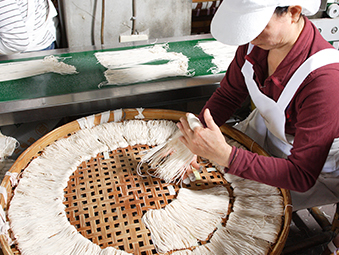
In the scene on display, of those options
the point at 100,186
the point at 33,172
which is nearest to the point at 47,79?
the point at 33,172

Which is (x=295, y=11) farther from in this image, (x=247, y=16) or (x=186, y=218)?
(x=186, y=218)

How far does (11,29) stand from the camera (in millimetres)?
1886

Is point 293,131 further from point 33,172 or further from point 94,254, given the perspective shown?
point 33,172

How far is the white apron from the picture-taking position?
1014 millimetres

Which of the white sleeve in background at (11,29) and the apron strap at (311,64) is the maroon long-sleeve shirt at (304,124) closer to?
the apron strap at (311,64)

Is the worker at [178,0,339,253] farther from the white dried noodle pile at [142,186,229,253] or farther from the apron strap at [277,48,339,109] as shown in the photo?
the white dried noodle pile at [142,186,229,253]

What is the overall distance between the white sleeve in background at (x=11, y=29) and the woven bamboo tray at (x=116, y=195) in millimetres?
855

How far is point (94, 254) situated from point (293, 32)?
0.98 meters

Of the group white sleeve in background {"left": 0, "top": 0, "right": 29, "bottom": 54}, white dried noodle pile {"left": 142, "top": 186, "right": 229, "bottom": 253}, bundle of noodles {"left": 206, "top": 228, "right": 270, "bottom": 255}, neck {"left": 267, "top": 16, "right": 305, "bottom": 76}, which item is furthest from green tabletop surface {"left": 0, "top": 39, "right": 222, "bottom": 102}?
bundle of noodles {"left": 206, "top": 228, "right": 270, "bottom": 255}

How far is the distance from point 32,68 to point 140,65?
0.64 meters

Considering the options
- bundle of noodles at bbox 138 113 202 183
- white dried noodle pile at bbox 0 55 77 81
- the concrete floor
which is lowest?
the concrete floor

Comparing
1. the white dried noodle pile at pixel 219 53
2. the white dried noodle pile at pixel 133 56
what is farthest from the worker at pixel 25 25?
the white dried noodle pile at pixel 219 53

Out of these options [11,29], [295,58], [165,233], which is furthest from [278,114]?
[11,29]

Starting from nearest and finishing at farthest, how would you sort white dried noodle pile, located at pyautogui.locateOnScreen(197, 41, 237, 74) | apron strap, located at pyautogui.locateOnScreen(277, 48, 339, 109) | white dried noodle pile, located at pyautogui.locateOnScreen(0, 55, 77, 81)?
apron strap, located at pyautogui.locateOnScreen(277, 48, 339, 109) → white dried noodle pile, located at pyautogui.locateOnScreen(0, 55, 77, 81) → white dried noodle pile, located at pyautogui.locateOnScreen(197, 41, 237, 74)
